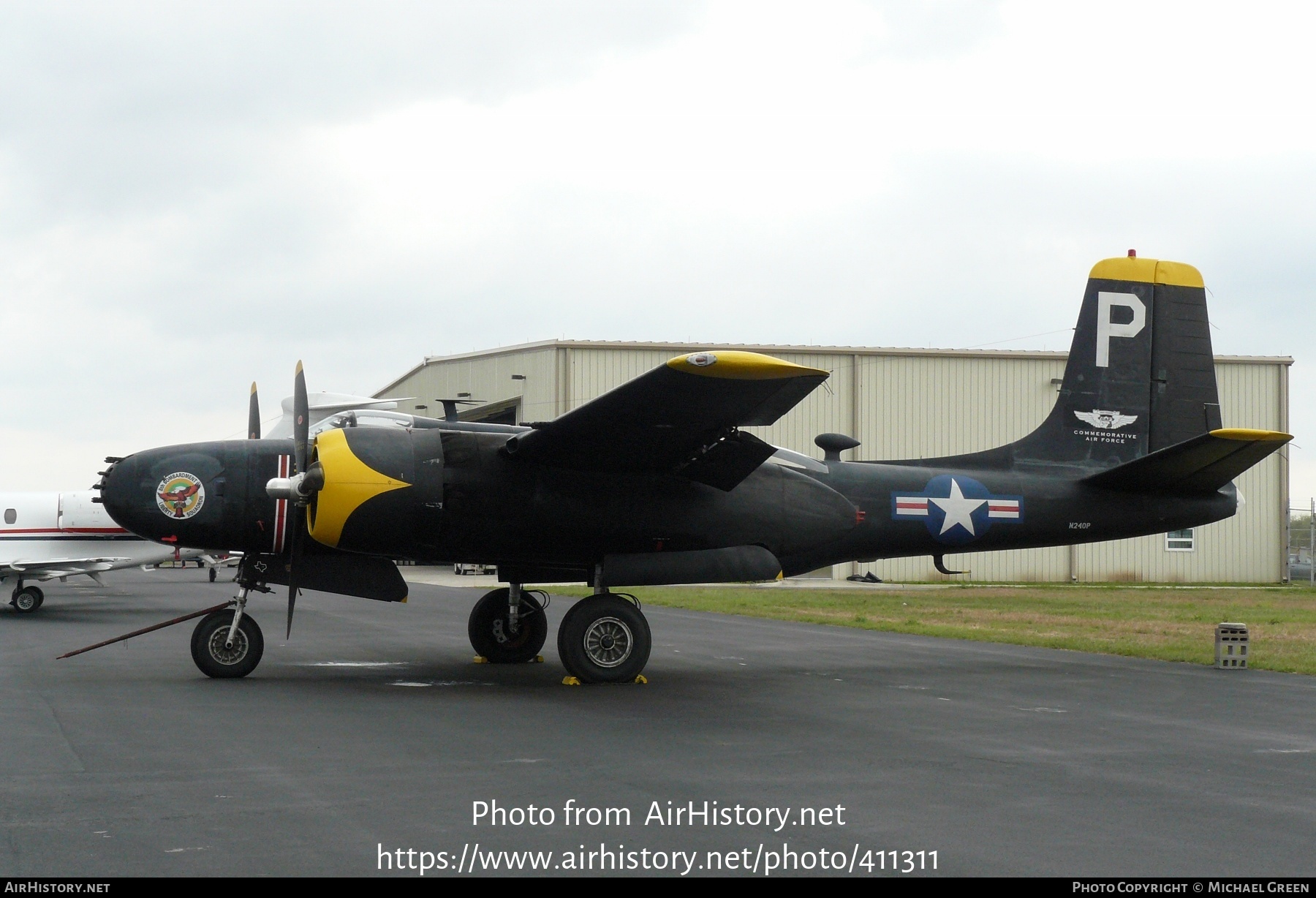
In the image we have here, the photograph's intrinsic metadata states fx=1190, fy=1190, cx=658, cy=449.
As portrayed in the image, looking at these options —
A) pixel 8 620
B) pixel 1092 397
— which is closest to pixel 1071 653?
pixel 1092 397

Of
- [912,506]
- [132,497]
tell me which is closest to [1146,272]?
[912,506]

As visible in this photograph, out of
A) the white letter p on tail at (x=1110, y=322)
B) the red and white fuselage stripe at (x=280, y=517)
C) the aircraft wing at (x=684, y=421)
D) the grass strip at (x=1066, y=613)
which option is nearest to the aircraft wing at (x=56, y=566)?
the grass strip at (x=1066, y=613)

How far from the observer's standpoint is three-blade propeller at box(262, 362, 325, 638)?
11.7m

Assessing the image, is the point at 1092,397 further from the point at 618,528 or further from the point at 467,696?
the point at 467,696

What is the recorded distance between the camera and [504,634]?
14.8 m

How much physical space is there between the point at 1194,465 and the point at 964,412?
1326 inches

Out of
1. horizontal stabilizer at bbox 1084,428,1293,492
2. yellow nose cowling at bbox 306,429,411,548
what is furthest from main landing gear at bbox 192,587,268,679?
horizontal stabilizer at bbox 1084,428,1293,492

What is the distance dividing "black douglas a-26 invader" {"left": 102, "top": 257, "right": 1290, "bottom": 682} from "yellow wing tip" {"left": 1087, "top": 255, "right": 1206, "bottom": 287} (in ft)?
6.23

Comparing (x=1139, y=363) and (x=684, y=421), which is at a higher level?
(x=1139, y=363)

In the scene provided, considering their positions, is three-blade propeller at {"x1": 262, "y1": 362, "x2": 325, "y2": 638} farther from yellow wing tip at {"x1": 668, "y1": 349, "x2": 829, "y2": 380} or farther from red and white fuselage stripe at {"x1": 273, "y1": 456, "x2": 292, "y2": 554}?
yellow wing tip at {"x1": 668, "y1": 349, "x2": 829, "y2": 380}

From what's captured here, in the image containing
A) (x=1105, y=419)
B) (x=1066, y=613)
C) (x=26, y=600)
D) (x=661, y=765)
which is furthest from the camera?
(x=1066, y=613)

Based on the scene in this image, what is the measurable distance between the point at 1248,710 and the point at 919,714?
3240mm

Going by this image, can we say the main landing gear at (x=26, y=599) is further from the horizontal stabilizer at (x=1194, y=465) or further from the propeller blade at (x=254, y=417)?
the horizontal stabilizer at (x=1194, y=465)

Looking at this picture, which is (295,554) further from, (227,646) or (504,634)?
(504,634)
